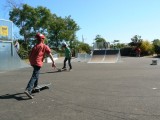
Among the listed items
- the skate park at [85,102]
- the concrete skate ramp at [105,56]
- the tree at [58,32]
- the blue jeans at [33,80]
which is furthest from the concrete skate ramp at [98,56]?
the tree at [58,32]

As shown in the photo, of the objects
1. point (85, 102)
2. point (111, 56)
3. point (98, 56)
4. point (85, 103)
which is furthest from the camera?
point (98, 56)

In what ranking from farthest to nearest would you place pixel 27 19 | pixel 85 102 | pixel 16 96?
pixel 27 19
pixel 16 96
pixel 85 102

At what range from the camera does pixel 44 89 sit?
34.7ft

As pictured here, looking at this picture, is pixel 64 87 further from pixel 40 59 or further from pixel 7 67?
pixel 7 67

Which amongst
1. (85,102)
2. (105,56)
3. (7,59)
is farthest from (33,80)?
(105,56)

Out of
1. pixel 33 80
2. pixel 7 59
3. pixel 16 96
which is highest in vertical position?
pixel 7 59

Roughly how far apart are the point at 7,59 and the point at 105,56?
12065 mm

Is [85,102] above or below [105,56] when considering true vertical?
below

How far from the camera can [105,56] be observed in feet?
99.4

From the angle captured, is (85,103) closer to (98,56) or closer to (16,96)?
(16,96)

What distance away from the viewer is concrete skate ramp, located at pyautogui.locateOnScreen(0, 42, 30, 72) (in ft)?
65.3

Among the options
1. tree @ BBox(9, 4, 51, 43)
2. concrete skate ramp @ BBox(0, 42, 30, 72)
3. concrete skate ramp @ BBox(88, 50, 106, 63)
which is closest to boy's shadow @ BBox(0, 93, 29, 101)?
concrete skate ramp @ BBox(0, 42, 30, 72)

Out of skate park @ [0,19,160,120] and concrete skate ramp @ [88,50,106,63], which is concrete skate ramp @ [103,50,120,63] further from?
skate park @ [0,19,160,120]

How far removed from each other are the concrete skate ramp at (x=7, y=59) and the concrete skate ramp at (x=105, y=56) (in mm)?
9685
